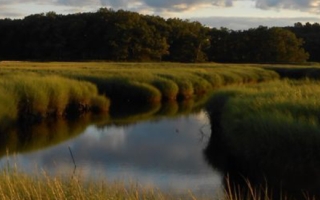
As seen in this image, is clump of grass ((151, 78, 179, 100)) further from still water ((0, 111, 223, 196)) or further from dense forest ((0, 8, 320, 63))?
dense forest ((0, 8, 320, 63))

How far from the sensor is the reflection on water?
37.9ft

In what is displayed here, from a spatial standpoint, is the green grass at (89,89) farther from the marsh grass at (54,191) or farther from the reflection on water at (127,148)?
the marsh grass at (54,191)

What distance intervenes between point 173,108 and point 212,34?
43065mm

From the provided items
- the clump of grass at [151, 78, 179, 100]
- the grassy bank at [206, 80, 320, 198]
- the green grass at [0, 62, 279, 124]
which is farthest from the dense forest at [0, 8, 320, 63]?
the grassy bank at [206, 80, 320, 198]

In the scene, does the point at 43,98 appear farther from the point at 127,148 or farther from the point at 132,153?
the point at 132,153

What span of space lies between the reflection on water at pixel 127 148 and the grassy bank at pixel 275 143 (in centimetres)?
72

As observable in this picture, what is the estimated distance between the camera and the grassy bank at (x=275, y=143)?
10.5m

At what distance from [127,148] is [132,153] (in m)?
0.73

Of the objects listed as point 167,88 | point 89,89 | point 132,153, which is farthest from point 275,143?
point 167,88

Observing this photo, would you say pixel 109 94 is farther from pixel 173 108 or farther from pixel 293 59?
pixel 293 59

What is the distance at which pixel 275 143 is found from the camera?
11.1 metres

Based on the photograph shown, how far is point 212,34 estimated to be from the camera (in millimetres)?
66875

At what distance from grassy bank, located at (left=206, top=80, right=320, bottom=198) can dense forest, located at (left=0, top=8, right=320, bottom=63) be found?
43878 millimetres

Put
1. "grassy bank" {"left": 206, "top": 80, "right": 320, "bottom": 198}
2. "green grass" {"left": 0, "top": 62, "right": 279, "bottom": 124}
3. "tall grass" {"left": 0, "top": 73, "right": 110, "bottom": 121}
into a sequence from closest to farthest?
"grassy bank" {"left": 206, "top": 80, "right": 320, "bottom": 198}
"tall grass" {"left": 0, "top": 73, "right": 110, "bottom": 121}
"green grass" {"left": 0, "top": 62, "right": 279, "bottom": 124}
